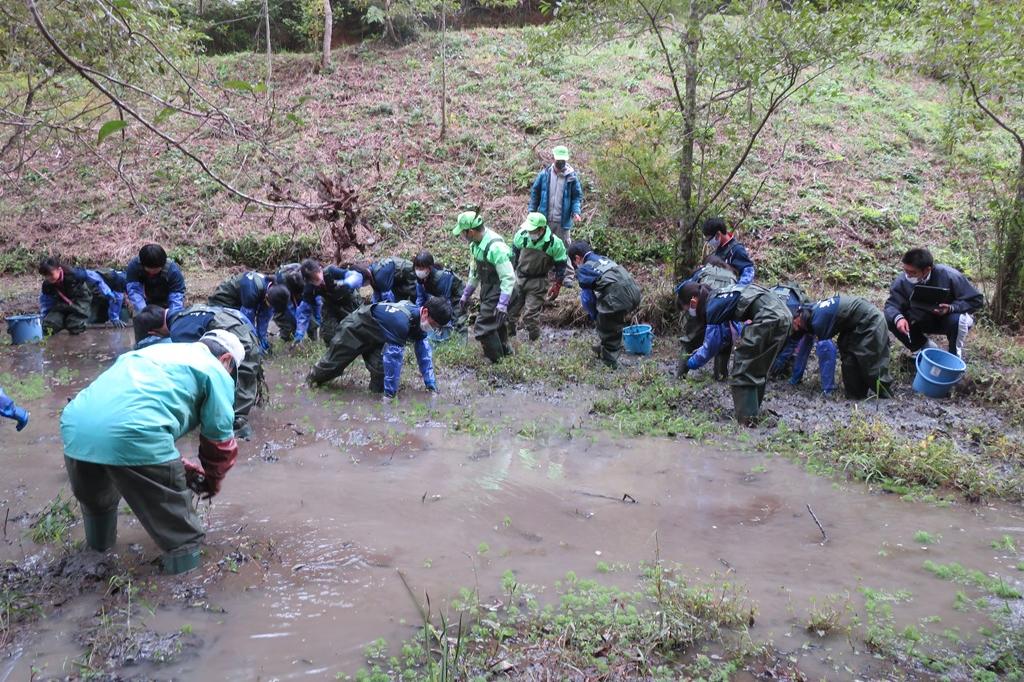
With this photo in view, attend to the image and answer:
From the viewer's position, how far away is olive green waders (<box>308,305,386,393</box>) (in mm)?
7371

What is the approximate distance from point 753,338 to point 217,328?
15.6ft

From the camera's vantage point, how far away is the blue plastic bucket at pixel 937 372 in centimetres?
690

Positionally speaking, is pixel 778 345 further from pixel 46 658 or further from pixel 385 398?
pixel 46 658

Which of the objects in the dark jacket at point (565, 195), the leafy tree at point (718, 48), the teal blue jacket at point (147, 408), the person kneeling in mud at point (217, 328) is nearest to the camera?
the teal blue jacket at point (147, 408)

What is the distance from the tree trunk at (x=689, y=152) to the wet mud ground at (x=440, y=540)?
11.2 feet

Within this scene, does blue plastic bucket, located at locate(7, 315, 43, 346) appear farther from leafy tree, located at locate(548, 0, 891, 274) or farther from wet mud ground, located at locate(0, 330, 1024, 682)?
leafy tree, located at locate(548, 0, 891, 274)

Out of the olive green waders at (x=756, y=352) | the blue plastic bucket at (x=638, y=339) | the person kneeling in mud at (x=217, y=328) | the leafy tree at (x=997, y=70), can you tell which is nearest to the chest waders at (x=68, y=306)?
the person kneeling in mud at (x=217, y=328)

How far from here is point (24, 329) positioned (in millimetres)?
9359

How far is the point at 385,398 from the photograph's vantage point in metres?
7.42

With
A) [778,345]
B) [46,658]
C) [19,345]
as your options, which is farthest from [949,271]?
[19,345]

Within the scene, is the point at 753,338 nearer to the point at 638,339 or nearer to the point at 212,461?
the point at 638,339

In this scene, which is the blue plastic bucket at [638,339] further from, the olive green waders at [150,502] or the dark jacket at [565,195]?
the olive green waders at [150,502]

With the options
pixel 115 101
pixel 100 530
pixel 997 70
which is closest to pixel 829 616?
pixel 115 101

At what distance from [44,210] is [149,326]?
38.3 ft
